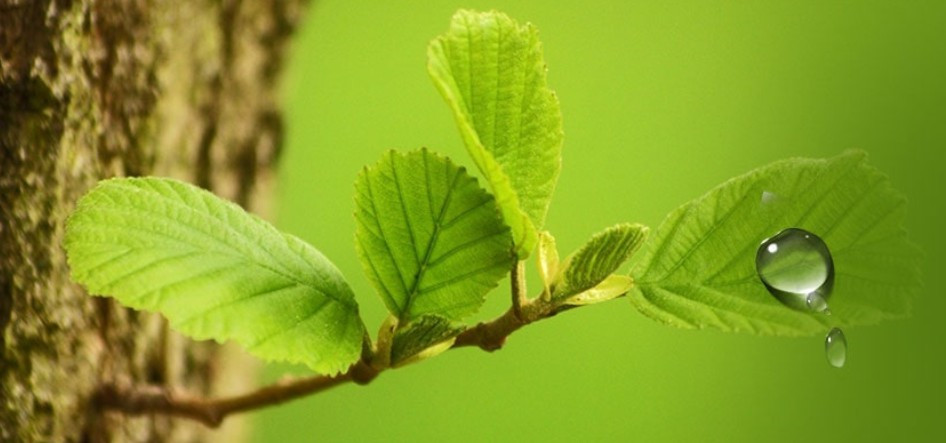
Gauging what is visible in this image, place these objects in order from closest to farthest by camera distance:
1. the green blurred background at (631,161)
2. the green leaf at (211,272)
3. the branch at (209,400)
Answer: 1. the green leaf at (211,272)
2. the branch at (209,400)
3. the green blurred background at (631,161)

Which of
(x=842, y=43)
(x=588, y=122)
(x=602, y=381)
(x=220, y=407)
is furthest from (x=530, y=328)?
(x=220, y=407)

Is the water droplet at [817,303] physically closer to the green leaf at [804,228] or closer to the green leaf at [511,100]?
the green leaf at [804,228]

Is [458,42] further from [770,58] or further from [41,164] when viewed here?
Answer: [770,58]

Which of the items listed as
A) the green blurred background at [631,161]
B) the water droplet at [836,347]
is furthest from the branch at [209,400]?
the green blurred background at [631,161]

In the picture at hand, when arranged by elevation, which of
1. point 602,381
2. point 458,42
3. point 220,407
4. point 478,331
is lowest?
point 602,381

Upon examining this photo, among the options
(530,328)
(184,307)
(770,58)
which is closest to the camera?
(184,307)

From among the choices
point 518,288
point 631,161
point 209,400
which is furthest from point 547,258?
point 631,161

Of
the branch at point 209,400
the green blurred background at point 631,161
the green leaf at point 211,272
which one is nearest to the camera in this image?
the green leaf at point 211,272
